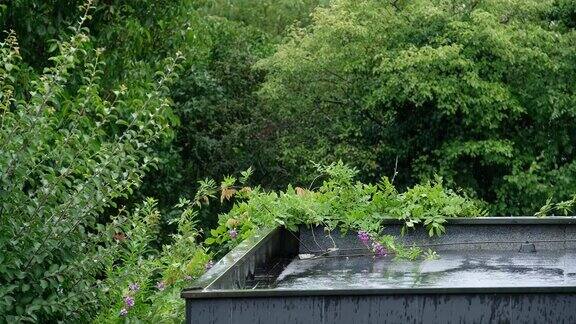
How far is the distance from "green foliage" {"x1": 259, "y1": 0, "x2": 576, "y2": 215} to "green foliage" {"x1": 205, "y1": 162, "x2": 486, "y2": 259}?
8.66 m

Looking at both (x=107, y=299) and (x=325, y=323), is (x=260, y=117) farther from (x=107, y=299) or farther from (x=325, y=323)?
(x=325, y=323)

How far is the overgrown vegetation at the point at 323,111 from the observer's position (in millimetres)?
8039

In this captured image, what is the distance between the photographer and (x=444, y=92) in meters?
17.0

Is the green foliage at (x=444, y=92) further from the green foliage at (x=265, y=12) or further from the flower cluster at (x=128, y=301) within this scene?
the flower cluster at (x=128, y=301)

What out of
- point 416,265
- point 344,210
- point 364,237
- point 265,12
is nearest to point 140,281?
point 364,237

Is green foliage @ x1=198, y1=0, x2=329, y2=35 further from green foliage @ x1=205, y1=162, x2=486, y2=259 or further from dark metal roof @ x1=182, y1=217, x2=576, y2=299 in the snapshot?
dark metal roof @ x1=182, y1=217, x2=576, y2=299

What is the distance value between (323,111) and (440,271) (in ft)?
41.2

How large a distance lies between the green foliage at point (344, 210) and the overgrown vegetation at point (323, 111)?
15mm

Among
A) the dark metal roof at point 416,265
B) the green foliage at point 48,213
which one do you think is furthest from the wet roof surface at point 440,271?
the green foliage at point 48,213

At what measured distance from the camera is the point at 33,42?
13.0m

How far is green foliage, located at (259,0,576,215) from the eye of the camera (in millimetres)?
17156

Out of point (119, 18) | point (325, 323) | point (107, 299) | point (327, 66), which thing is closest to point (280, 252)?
point (107, 299)

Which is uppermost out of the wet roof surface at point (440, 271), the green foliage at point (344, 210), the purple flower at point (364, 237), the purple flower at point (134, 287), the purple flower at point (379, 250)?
the green foliage at point (344, 210)

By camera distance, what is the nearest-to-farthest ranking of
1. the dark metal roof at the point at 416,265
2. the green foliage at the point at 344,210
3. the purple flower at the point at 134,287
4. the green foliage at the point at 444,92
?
the dark metal roof at the point at 416,265, the purple flower at the point at 134,287, the green foliage at the point at 344,210, the green foliage at the point at 444,92
